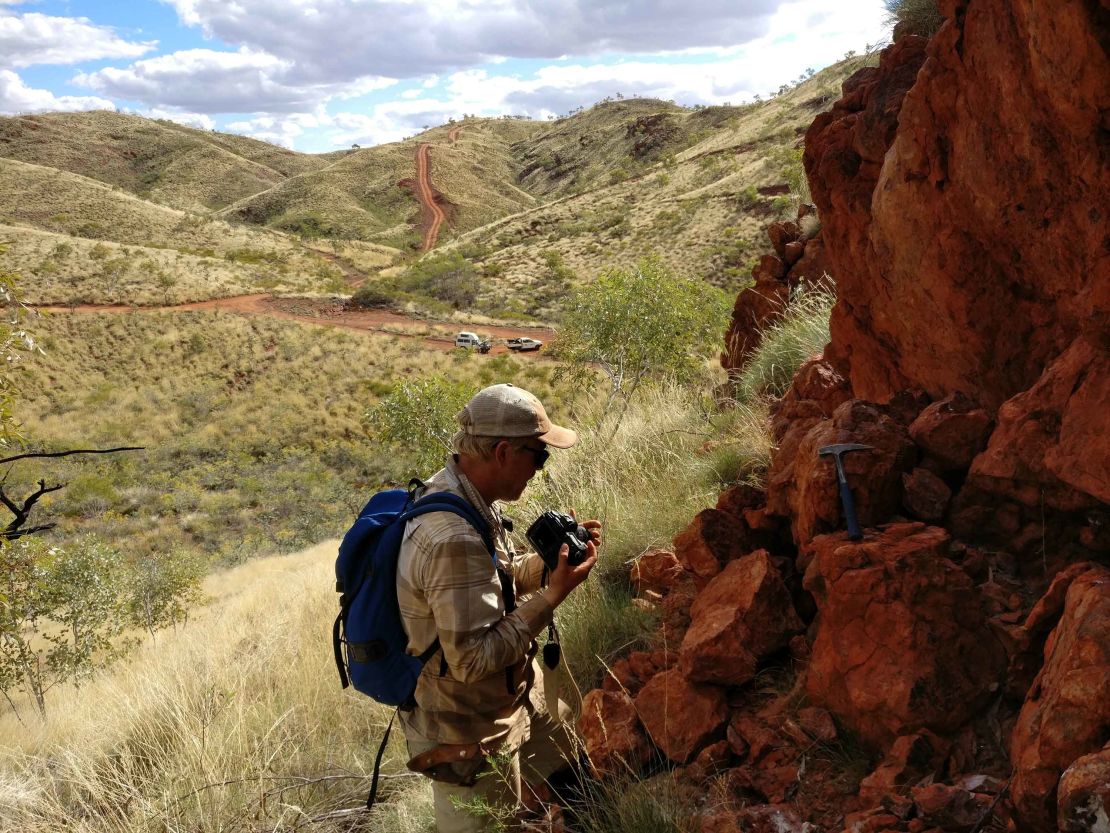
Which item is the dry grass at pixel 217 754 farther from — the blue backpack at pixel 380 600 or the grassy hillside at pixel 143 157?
the grassy hillside at pixel 143 157

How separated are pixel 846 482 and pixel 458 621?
1.39 meters

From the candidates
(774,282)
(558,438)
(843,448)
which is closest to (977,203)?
(843,448)

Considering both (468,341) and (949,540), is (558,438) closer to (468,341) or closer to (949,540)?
(949,540)

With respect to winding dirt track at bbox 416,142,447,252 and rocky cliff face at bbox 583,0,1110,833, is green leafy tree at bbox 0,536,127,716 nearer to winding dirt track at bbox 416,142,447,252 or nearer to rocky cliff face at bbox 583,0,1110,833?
rocky cliff face at bbox 583,0,1110,833

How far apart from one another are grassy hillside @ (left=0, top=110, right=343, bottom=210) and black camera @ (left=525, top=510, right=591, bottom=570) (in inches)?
3421

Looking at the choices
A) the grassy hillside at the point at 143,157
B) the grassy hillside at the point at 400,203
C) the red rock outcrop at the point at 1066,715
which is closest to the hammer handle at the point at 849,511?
Answer: the red rock outcrop at the point at 1066,715

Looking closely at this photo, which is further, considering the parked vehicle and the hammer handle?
the parked vehicle

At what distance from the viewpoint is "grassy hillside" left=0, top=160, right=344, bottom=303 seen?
3806cm

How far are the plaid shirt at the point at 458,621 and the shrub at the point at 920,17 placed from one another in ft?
12.9

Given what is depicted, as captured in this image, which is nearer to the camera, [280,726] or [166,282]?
[280,726]

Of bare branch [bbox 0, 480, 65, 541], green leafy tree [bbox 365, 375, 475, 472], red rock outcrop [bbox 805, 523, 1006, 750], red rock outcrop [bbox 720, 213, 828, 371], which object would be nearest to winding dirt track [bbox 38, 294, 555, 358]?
green leafy tree [bbox 365, 375, 475, 472]

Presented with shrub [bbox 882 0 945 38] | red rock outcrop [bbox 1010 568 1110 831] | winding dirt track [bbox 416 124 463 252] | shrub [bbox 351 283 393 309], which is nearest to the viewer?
red rock outcrop [bbox 1010 568 1110 831]

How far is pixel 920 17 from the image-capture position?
476 cm

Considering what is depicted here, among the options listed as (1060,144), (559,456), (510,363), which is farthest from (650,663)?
(510,363)
